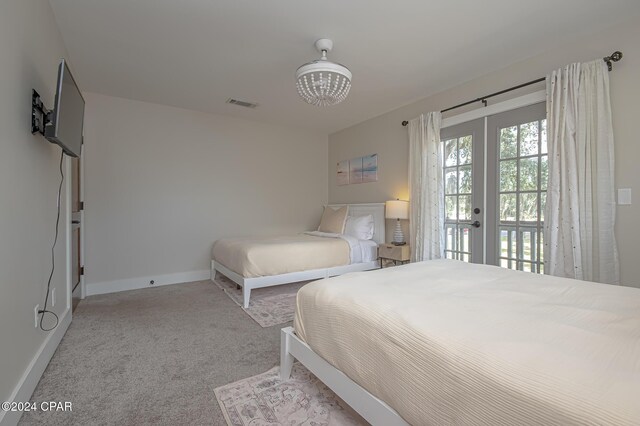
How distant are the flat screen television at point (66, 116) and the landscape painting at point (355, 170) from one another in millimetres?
3502

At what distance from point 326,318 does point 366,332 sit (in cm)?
28

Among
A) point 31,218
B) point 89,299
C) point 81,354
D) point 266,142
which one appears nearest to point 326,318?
point 31,218

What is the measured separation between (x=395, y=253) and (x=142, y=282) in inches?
132

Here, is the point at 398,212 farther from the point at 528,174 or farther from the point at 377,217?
the point at 528,174

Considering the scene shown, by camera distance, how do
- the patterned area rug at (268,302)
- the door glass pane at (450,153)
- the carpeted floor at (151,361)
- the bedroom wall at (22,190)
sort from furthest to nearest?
the door glass pane at (450,153)
the patterned area rug at (268,302)
the carpeted floor at (151,361)
the bedroom wall at (22,190)

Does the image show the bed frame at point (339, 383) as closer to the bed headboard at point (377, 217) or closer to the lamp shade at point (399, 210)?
the lamp shade at point (399, 210)

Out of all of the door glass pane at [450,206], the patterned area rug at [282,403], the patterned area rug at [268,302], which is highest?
the door glass pane at [450,206]

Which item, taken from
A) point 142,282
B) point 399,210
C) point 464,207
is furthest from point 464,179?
point 142,282

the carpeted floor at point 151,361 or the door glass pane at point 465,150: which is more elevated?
the door glass pane at point 465,150

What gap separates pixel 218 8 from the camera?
81.2 inches

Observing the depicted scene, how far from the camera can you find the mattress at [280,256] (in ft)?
10.5

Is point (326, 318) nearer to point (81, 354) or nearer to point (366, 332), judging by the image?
point (366, 332)

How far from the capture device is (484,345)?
90cm

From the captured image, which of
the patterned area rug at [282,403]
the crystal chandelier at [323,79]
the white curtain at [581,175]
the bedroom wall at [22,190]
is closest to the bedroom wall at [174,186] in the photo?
the bedroom wall at [22,190]
